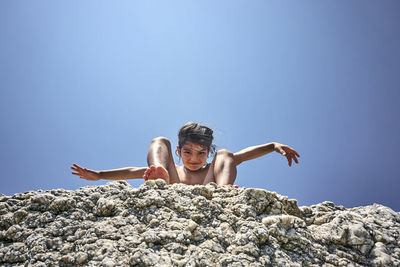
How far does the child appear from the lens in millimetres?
2744

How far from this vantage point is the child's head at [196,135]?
137 inches

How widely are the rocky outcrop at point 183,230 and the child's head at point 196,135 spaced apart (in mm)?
1738

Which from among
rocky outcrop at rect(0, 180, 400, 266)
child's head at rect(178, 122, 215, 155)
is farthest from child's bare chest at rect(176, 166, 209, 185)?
rocky outcrop at rect(0, 180, 400, 266)

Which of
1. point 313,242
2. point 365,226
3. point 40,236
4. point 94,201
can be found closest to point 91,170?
point 94,201

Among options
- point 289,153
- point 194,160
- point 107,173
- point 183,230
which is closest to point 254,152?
point 289,153

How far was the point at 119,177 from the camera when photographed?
307 cm

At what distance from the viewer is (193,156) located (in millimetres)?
3275

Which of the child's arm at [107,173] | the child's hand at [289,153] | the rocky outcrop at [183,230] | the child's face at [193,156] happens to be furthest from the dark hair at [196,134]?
the rocky outcrop at [183,230]

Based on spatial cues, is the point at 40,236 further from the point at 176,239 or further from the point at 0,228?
the point at 176,239

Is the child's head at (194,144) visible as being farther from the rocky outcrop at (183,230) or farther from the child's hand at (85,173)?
the rocky outcrop at (183,230)

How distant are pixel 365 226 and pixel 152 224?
114 centimetres

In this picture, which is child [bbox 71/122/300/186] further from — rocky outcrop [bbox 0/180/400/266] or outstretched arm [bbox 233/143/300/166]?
rocky outcrop [bbox 0/180/400/266]

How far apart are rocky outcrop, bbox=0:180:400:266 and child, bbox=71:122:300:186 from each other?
3.10 feet

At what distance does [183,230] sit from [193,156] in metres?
1.89
